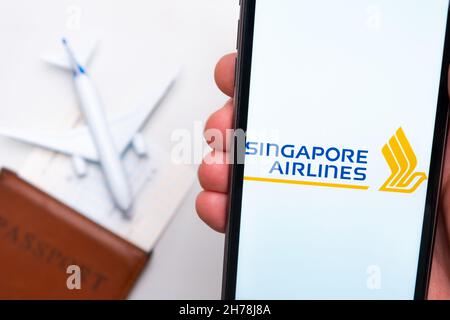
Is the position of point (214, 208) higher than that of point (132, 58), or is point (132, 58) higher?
point (132, 58)

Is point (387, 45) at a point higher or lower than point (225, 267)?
higher

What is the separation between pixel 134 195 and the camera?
1.29 feet

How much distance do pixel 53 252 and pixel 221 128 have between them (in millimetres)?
177

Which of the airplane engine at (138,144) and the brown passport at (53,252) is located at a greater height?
the airplane engine at (138,144)

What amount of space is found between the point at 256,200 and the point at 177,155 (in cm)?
11

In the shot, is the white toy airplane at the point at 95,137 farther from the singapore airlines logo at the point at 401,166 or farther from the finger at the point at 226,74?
the singapore airlines logo at the point at 401,166

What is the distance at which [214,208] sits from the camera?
1.10 feet

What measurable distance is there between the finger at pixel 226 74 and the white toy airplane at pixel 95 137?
0.24ft

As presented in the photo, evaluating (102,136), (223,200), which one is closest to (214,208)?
(223,200)

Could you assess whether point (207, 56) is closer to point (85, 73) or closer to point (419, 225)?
point (85, 73)

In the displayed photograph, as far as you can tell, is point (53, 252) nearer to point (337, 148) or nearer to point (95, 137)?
point (95, 137)

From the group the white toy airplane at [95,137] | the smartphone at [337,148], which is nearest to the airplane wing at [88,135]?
the white toy airplane at [95,137]

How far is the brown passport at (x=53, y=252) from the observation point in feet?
1.25

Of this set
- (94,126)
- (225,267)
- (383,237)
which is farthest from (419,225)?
(94,126)
